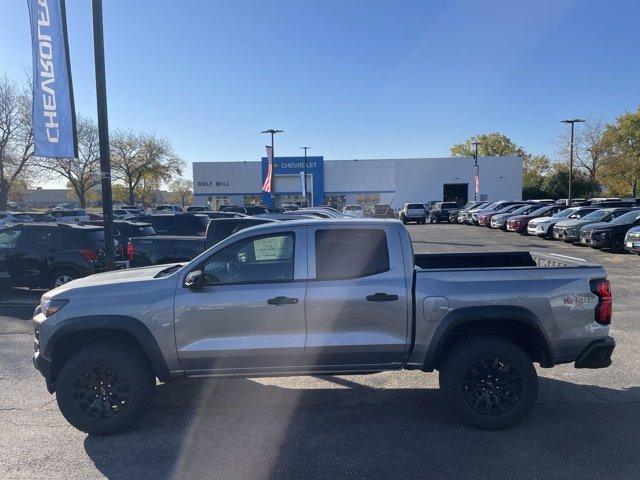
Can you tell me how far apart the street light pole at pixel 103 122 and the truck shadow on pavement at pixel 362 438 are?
425cm

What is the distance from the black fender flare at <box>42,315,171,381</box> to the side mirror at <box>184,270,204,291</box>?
0.52 meters

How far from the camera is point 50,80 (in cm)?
868

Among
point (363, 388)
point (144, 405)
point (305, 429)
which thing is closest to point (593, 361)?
point (363, 388)

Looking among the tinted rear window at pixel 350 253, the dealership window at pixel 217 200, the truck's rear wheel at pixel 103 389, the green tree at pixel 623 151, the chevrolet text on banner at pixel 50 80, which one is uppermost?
the green tree at pixel 623 151

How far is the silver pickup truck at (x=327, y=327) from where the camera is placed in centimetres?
405

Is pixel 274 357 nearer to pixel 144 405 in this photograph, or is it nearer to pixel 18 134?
pixel 144 405

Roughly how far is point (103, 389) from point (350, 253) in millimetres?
Answer: 2458

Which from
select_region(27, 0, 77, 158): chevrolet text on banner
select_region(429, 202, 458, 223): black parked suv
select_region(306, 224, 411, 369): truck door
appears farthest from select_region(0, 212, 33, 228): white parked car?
select_region(429, 202, 458, 223): black parked suv

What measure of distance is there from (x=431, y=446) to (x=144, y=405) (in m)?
2.44

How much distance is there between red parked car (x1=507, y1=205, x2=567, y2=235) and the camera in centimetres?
2634

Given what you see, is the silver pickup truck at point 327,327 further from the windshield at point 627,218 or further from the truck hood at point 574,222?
the truck hood at point 574,222

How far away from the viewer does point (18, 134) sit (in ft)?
124

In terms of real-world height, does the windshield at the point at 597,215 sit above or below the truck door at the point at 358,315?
above

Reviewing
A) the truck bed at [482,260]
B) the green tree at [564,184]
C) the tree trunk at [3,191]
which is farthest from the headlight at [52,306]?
the green tree at [564,184]
